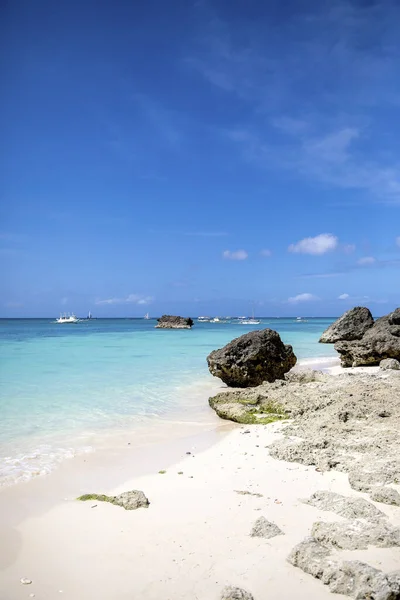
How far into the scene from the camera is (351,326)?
38.0m

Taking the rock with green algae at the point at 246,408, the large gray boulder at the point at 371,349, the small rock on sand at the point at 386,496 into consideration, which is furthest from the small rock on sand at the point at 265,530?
the large gray boulder at the point at 371,349

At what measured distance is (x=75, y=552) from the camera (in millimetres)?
4141

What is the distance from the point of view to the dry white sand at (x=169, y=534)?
11.6ft

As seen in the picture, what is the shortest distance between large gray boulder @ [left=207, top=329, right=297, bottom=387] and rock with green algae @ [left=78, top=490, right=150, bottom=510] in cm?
816

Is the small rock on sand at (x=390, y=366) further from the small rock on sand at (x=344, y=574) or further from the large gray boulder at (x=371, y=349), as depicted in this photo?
the small rock on sand at (x=344, y=574)

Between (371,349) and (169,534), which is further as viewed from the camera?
(371,349)

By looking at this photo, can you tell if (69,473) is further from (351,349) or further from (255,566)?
(351,349)

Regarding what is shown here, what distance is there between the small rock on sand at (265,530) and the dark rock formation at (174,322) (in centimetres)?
8181

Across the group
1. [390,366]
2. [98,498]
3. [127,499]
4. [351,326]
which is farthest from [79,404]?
[351,326]

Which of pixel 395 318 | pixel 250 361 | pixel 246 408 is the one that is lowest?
pixel 246 408

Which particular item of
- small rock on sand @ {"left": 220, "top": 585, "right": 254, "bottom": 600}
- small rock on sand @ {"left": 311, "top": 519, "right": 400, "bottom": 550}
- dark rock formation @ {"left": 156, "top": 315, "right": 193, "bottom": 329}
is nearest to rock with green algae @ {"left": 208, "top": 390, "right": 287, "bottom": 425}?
small rock on sand @ {"left": 311, "top": 519, "right": 400, "bottom": 550}

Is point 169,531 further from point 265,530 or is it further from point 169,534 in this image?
point 265,530

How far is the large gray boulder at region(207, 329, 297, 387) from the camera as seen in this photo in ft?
43.4

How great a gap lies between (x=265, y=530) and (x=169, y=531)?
1.00 meters
